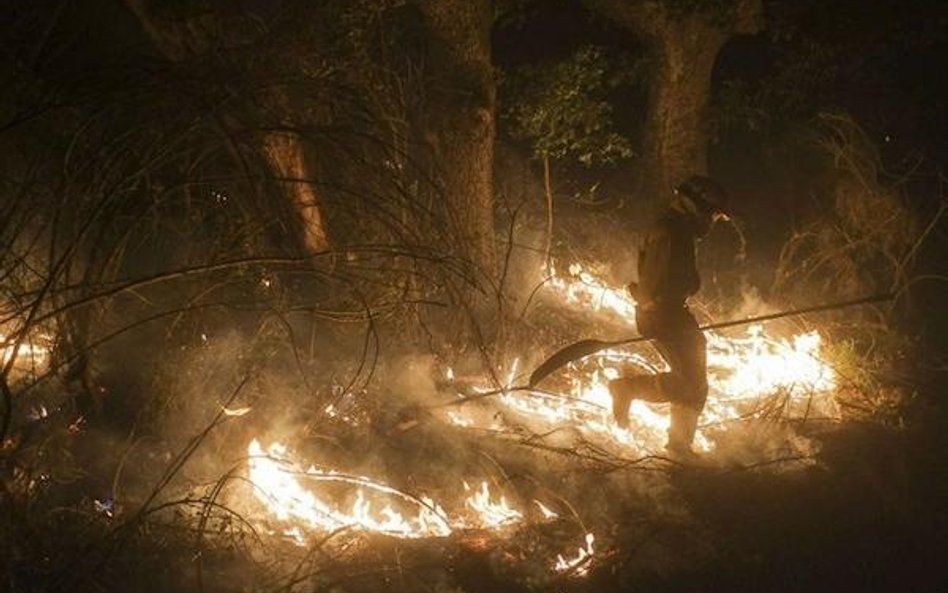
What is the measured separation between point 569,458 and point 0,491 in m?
4.10

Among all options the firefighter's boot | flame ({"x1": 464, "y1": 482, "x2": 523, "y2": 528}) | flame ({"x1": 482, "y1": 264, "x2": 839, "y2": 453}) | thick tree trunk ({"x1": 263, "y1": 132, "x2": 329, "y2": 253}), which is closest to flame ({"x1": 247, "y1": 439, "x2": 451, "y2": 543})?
flame ({"x1": 464, "y1": 482, "x2": 523, "y2": 528})

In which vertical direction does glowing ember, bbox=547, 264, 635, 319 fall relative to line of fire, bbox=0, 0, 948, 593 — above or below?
above

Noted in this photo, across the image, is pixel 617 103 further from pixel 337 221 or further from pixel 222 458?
pixel 222 458

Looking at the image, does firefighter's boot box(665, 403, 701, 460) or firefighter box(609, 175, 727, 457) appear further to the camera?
firefighter's boot box(665, 403, 701, 460)

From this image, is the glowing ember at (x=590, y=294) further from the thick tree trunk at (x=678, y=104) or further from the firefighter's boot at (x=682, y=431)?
the firefighter's boot at (x=682, y=431)

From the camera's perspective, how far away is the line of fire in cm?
458

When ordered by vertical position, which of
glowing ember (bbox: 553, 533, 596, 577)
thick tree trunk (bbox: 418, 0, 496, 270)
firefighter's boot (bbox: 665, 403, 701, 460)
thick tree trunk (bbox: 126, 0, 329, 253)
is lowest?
glowing ember (bbox: 553, 533, 596, 577)

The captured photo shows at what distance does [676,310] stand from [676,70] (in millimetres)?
4297

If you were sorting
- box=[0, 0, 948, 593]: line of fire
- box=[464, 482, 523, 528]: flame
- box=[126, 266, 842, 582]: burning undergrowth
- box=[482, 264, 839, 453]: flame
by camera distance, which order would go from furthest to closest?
box=[482, 264, 839, 453]: flame
box=[464, 482, 523, 528]: flame
box=[126, 266, 842, 582]: burning undergrowth
box=[0, 0, 948, 593]: line of fire

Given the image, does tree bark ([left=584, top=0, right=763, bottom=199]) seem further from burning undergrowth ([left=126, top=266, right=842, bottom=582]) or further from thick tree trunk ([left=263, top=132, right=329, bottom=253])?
thick tree trunk ([left=263, top=132, right=329, bottom=253])

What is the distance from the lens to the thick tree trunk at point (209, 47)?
595 cm

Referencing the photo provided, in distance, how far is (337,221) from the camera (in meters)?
7.89

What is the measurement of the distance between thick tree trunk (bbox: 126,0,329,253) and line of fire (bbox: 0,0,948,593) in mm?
26

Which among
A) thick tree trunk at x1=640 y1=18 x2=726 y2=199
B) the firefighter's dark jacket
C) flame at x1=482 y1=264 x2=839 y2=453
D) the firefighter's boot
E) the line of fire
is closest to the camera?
the line of fire
